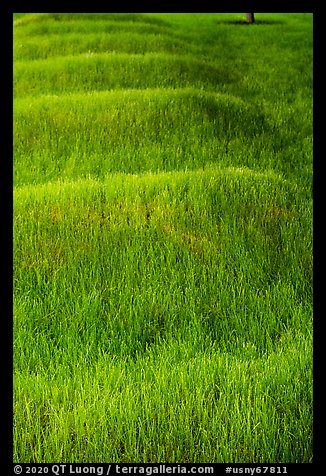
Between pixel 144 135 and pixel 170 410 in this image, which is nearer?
pixel 170 410

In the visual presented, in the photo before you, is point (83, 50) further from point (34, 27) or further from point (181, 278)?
point (181, 278)

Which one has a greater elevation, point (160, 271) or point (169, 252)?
point (169, 252)

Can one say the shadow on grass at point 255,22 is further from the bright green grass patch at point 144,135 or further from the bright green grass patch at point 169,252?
the bright green grass patch at point 169,252

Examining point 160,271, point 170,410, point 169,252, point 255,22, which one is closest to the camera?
point 170,410

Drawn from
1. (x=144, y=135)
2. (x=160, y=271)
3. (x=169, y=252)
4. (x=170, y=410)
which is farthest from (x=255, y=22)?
(x=170, y=410)

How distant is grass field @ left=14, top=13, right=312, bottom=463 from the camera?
4.00 meters

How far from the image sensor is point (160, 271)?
5789 mm

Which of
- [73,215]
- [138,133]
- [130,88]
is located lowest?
[73,215]

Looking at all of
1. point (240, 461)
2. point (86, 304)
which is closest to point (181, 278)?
point (86, 304)

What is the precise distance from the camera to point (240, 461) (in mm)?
3832

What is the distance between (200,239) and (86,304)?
1.51m

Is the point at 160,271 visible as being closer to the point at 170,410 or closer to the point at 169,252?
the point at 169,252

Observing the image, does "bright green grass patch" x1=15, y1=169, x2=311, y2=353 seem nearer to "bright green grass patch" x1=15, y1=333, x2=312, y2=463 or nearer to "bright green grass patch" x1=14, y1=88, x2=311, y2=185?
"bright green grass patch" x1=15, y1=333, x2=312, y2=463
